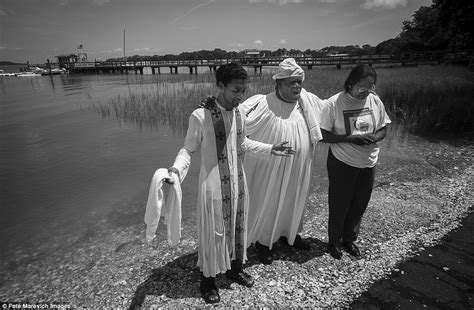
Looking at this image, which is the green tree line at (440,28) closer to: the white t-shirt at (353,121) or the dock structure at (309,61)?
the dock structure at (309,61)

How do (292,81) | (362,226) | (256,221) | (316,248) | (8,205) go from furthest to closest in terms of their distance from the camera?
(8,205) → (362,226) → (316,248) → (256,221) → (292,81)

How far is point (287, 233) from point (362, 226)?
1.32 m

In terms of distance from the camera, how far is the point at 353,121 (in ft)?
8.95

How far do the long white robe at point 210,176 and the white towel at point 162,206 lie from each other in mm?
126

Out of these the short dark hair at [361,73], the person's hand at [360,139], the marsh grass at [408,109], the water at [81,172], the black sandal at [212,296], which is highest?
the short dark hair at [361,73]

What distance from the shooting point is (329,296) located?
8.57ft

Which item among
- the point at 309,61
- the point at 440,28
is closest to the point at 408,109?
the point at 440,28

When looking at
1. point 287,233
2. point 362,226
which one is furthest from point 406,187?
point 287,233

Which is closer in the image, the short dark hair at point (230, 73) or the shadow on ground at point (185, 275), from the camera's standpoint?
the short dark hair at point (230, 73)

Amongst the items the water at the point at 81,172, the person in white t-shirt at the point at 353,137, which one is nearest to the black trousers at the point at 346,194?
the person in white t-shirt at the point at 353,137

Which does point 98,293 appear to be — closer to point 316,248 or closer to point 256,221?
point 256,221

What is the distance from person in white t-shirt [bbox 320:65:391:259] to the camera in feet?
8.73

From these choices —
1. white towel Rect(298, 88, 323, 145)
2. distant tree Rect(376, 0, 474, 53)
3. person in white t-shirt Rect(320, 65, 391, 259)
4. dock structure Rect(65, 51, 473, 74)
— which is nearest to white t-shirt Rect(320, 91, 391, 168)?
person in white t-shirt Rect(320, 65, 391, 259)

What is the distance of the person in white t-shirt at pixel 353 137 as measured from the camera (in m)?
2.66
